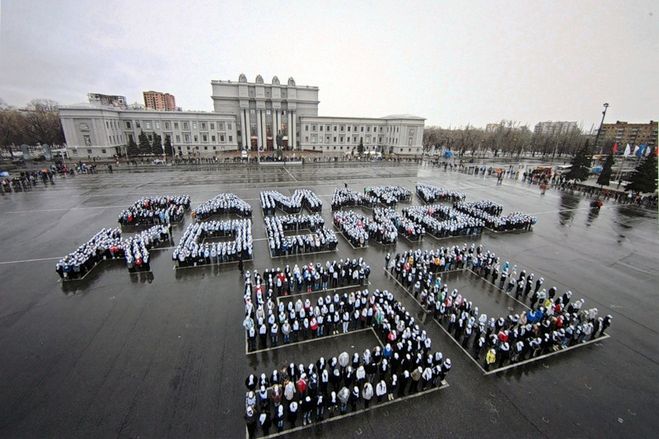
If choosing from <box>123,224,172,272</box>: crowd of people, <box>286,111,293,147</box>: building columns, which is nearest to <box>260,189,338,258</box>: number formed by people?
<box>123,224,172,272</box>: crowd of people

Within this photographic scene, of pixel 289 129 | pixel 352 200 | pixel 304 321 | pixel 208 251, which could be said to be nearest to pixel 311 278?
pixel 304 321

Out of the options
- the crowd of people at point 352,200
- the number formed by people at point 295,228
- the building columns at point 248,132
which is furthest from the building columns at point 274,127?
the crowd of people at point 352,200

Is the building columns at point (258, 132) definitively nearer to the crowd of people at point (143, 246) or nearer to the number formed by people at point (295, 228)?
the number formed by people at point (295, 228)

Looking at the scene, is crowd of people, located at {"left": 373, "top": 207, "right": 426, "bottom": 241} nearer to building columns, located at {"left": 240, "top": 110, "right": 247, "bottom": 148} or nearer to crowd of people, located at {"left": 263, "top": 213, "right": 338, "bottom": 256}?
crowd of people, located at {"left": 263, "top": 213, "right": 338, "bottom": 256}

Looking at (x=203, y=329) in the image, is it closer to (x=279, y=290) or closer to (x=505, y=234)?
(x=279, y=290)

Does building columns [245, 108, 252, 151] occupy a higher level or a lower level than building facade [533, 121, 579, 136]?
lower

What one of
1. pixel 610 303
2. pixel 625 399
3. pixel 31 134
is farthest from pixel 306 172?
pixel 31 134
